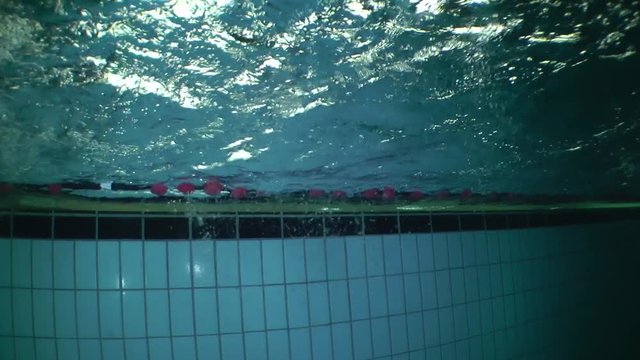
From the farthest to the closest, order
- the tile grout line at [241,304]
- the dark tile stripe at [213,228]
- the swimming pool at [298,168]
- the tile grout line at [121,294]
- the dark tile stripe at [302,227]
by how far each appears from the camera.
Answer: the dark tile stripe at [302,227], the dark tile stripe at [213,228], the tile grout line at [241,304], the tile grout line at [121,294], the swimming pool at [298,168]

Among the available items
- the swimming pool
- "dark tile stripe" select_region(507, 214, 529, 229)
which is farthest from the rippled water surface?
"dark tile stripe" select_region(507, 214, 529, 229)

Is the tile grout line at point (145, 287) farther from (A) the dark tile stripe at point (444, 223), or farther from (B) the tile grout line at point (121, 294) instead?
(A) the dark tile stripe at point (444, 223)

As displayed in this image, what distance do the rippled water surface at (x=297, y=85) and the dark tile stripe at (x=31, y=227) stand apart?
75 centimetres

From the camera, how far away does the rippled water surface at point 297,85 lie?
2.69 meters

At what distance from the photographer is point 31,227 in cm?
509

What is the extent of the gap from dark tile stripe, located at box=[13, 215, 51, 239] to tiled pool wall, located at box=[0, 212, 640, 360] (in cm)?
2

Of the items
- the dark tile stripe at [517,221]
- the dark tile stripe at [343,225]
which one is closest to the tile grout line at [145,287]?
the dark tile stripe at [343,225]

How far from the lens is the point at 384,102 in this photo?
3.91 m

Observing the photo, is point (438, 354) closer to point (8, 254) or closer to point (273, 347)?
point (273, 347)

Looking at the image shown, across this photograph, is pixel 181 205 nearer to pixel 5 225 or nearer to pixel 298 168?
pixel 298 168

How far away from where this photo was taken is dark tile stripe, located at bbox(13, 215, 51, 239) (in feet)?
16.6

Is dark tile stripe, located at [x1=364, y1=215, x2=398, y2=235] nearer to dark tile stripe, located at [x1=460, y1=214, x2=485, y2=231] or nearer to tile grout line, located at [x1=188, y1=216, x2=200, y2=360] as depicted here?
dark tile stripe, located at [x1=460, y1=214, x2=485, y2=231]

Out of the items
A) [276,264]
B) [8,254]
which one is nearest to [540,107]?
[276,264]

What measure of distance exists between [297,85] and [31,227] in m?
4.63
